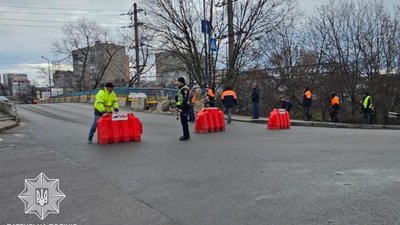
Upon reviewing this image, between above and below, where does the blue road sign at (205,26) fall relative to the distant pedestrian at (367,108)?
above

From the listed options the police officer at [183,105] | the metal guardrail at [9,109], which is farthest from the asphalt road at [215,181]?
the metal guardrail at [9,109]

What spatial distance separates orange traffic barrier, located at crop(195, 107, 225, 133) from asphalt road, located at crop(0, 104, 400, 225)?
2916 millimetres

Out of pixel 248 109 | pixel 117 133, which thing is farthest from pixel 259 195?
pixel 248 109

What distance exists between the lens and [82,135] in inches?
553

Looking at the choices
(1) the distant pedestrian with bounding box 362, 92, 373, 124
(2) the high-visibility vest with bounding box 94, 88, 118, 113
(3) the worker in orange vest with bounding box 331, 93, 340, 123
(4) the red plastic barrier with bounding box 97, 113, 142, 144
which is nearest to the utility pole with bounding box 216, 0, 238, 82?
(3) the worker in orange vest with bounding box 331, 93, 340, 123

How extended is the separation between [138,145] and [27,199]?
5479mm

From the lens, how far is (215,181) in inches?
263

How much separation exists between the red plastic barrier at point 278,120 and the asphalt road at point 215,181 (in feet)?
14.5

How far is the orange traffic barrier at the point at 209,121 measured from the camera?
47.1 ft

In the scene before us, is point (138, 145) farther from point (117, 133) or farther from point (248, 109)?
point (248, 109)

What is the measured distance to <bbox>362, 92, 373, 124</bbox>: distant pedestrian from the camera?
913 inches

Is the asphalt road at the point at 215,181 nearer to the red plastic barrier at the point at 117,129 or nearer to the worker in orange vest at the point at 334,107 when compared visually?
the red plastic barrier at the point at 117,129

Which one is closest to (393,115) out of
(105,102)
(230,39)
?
(230,39)

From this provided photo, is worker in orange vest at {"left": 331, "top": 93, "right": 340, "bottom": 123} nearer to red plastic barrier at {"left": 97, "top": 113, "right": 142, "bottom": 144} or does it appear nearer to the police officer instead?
the police officer
